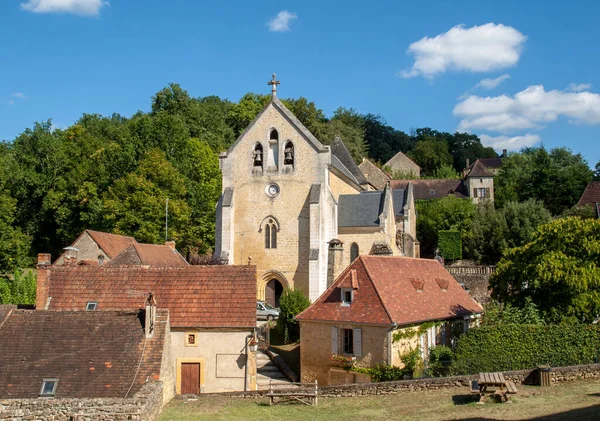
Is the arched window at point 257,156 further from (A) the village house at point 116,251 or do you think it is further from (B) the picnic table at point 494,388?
(B) the picnic table at point 494,388

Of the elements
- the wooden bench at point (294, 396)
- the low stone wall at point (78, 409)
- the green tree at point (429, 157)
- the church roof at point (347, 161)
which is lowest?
the wooden bench at point (294, 396)

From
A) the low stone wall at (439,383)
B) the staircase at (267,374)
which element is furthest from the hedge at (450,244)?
the low stone wall at (439,383)

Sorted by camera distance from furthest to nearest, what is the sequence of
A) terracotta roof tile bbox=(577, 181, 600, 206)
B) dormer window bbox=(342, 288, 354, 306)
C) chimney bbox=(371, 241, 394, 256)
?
1. terracotta roof tile bbox=(577, 181, 600, 206)
2. chimney bbox=(371, 241, 394, 256)
3. dormer window bbox=(342, 288, 354, 306)

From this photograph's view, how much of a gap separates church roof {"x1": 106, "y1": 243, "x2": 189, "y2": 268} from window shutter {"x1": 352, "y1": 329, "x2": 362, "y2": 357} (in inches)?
515

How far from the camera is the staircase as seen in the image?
76.8 ft

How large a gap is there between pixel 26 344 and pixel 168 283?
5.69 m

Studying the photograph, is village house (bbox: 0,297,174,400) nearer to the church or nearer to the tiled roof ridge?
the tiled roof ridge

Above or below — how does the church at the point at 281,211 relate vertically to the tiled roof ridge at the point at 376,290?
above

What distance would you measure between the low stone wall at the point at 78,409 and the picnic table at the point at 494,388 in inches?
372

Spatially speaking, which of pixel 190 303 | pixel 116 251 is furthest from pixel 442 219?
pixel 190 303

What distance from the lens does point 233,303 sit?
2202cm

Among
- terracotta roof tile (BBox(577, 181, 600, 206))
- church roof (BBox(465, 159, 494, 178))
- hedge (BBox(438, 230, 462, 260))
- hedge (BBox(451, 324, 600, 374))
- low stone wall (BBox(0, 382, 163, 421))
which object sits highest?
church roof (BBox(465, 159, 494, 178))

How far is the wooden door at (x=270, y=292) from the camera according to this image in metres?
35.5

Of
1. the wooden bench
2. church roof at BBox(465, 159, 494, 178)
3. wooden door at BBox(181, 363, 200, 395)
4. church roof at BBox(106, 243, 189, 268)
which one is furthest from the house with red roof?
church roof at BBox(465, 159, 494, 178)
